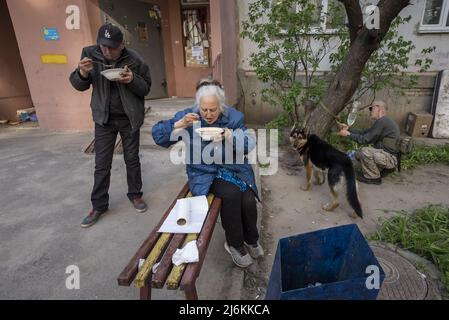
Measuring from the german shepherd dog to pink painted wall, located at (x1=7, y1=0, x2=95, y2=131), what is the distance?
4622 millimetres

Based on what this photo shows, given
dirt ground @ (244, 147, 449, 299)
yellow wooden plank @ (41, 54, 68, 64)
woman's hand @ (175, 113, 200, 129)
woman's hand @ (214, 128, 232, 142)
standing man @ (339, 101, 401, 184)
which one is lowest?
dirt ground @ (244, 147, 449, 299)

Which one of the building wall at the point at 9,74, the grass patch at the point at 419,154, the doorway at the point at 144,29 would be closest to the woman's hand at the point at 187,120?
the grass patch at the point at 419,154

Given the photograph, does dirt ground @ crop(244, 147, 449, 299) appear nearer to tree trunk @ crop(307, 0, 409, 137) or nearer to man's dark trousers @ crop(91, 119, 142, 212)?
tree trunk @ crop(307, 0, 409, 137)

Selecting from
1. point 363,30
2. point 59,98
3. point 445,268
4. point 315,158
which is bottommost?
point 445,268

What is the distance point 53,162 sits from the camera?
4.89 metres

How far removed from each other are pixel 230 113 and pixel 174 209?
931mm

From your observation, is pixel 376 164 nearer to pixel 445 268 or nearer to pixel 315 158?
pixel 315 158

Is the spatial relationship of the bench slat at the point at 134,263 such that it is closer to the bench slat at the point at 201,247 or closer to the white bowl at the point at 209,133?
the bench slat at the point at 201,247

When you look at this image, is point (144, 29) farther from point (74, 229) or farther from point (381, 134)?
point (381, 134)

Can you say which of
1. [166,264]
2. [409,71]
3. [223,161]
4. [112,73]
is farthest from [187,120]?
[409,71]

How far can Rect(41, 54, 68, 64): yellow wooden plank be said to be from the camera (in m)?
5.93

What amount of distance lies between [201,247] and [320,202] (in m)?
2.36

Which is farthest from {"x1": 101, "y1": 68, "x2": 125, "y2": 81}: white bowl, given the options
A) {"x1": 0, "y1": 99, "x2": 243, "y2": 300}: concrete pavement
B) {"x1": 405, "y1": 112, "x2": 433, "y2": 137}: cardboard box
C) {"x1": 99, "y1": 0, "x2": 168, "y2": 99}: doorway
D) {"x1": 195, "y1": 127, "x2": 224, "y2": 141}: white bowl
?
{"x1": 405, "y1": 112, "x2": 433, "y2": 137}: cardboard box

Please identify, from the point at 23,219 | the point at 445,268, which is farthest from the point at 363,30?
the point at 23,219
